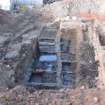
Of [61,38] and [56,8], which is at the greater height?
[56,8]

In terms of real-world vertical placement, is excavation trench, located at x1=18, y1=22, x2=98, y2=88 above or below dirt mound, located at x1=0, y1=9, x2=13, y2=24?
below

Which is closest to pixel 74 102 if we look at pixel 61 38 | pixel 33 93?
pixel 33 93

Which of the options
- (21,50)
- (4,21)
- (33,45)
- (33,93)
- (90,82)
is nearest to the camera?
(33,93)

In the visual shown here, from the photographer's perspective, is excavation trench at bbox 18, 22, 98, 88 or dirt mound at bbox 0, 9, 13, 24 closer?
excavation trench at bbox 18, 22, 98, 88

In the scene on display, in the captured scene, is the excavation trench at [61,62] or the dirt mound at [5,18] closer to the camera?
the excavation trench at [61,62]

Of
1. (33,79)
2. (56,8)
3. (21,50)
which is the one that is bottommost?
(33,79)

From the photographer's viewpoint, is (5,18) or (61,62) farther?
(5,18)

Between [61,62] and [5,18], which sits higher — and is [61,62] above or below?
below

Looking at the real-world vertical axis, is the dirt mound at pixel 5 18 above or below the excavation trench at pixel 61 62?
above

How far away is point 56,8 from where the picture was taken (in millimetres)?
18062

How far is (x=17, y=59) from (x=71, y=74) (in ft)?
5.80

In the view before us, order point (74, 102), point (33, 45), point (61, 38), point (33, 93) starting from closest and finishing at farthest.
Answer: point (74, 102), point (33, 93), point (33, 45), point (61, 38)

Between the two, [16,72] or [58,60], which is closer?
[16,72]

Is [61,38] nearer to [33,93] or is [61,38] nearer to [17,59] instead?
[17,59]
